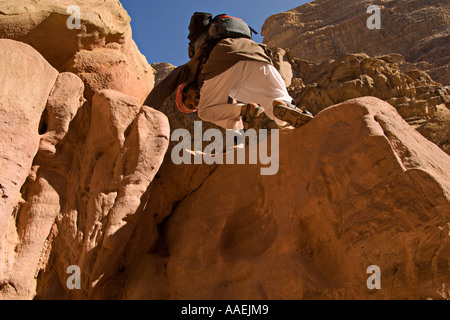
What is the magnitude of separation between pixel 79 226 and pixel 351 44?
18.8m

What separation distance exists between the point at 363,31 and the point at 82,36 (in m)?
18.5

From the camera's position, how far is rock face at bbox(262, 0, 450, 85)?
52.7ft

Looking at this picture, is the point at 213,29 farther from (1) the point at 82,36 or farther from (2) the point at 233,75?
(1) the point at 82,36

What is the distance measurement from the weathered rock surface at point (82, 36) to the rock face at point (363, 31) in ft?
40.3

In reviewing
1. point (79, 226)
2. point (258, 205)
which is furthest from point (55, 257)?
point (258, 205)

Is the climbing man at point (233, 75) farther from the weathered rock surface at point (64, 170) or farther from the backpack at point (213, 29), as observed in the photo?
the weathered rock surface at point (64, 170)

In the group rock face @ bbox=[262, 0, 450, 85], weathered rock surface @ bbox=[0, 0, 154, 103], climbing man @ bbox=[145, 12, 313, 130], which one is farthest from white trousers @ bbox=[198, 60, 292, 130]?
rock face @ bbox=[262, 0, 450, 85]

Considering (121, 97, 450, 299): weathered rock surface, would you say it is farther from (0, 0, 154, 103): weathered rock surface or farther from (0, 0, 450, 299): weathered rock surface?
(0, 0, 154, 103): weathered rock surface

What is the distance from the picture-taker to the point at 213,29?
333 centimetres

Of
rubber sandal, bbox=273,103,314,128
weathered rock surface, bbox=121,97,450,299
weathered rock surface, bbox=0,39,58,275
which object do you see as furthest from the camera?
rubber sandal, bbox=273,103,314,128

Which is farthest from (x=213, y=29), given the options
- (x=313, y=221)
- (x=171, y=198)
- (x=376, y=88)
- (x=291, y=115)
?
(x=376, y=88)

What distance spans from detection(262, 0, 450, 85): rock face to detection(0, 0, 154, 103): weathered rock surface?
12296mm

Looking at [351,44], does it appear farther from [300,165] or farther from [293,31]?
[300,165]

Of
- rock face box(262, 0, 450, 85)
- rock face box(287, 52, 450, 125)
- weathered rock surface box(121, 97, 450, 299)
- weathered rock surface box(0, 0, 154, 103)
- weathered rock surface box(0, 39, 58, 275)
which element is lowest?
weathered rock surface box(121, 97, 450, 299)
